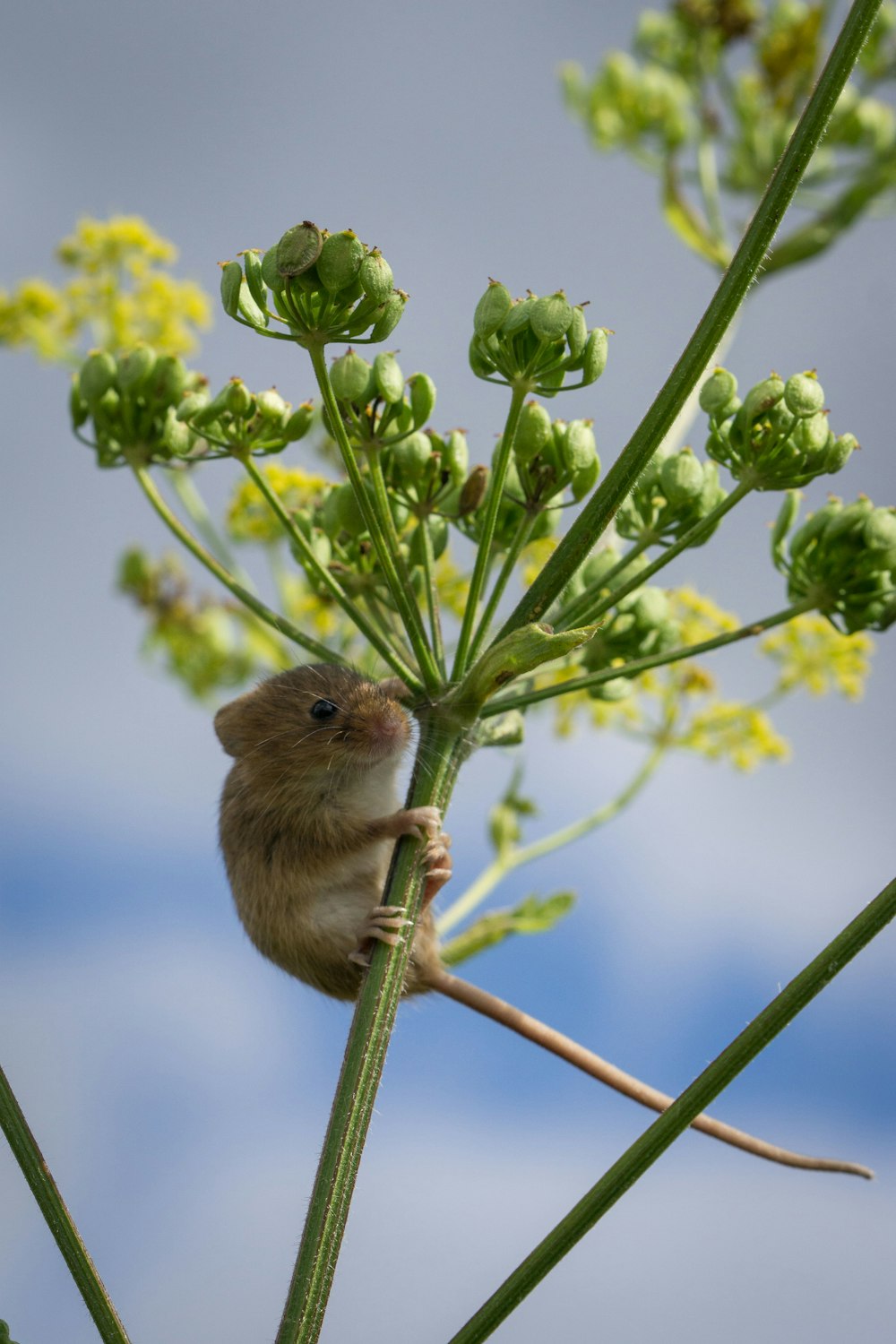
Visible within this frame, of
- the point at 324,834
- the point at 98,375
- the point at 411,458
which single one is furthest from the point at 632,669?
the point at 98,375

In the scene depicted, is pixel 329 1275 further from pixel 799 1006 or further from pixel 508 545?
pixel 508 545

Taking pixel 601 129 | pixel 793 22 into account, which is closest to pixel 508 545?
pixel 601 129

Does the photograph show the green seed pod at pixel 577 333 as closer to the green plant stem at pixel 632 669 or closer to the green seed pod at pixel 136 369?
the green plant stem at pixel 632 669

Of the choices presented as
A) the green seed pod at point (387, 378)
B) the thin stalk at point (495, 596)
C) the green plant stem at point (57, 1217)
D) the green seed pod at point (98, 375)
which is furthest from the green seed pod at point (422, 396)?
the green plant stem at point (57, 1217)

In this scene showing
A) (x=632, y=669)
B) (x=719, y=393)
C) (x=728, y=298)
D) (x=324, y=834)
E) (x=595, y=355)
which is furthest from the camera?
(x=324, y=834)

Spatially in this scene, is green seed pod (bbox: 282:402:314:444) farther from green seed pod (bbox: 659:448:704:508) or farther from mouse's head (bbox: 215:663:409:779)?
green seed pod (bbox: 659:448:704:508)

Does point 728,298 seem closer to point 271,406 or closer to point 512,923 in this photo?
point 271,406
